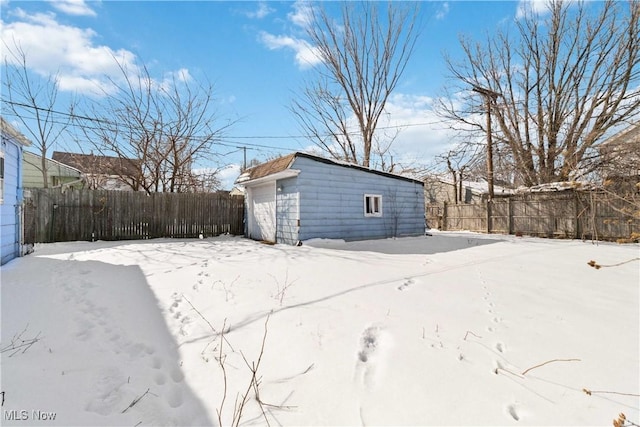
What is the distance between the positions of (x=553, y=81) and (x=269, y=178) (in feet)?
50.2

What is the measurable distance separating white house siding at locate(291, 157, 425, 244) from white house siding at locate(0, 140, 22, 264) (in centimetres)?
603

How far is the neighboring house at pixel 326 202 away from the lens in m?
8.65

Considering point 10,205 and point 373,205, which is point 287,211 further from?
point 10,205

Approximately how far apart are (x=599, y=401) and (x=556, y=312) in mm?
1609

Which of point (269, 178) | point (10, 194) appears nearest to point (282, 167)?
point (269, 178)

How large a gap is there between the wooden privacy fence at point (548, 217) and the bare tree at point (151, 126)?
13.9 meters

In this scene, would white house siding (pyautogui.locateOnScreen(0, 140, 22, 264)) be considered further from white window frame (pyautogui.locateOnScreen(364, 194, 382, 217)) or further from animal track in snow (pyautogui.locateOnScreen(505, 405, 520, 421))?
white window frame (pyautogui.locateOnScreen(364, 194, 382, 217))

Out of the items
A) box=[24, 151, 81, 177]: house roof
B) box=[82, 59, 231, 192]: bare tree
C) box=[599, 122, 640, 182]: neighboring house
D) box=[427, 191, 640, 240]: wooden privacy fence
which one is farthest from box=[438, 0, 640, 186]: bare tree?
box=[24, 151, 81, 177]: house roof

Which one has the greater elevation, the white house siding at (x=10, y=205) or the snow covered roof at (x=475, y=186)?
the snow covered roof at (x=475, y=186)

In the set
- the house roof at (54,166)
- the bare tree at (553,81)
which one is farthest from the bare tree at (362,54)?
the house roof at (54,166)

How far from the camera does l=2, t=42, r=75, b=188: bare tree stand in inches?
452

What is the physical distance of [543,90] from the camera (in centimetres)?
1481

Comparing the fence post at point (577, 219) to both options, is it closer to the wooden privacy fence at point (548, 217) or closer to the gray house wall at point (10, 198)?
the wooden privacy fence at point (548, 217)

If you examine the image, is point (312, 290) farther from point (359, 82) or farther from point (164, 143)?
point (359, 82)
